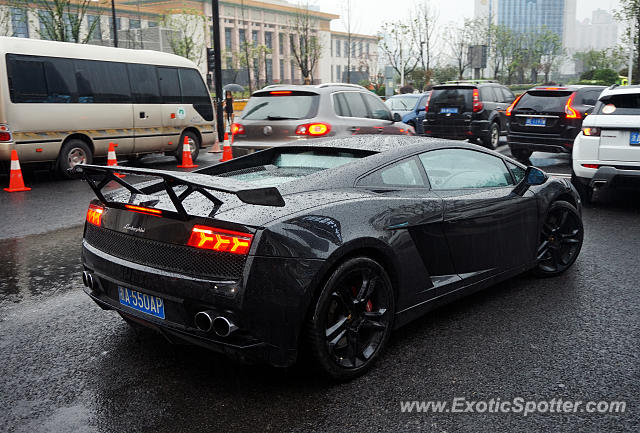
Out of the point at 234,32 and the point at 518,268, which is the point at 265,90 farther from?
the point at 234,32

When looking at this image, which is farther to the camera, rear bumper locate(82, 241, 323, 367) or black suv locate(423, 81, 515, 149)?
black suv locate(423, 81, 515, 149)

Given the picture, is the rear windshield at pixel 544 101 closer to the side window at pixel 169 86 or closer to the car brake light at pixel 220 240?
the side window at pixel 169 86

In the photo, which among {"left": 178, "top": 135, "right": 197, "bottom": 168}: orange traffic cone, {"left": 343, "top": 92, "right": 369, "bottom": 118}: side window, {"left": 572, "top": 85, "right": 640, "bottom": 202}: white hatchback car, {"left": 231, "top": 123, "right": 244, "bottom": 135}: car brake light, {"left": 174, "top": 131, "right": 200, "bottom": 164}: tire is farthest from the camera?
{"left": 174, "top": 131, "right": 200, "bottom": 164}: tire

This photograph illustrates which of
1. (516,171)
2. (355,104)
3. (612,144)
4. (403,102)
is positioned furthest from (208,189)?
(403,102)

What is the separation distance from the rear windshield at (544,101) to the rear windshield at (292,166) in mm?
10008

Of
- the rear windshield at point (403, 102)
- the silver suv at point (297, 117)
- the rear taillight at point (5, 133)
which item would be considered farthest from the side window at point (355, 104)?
the rear windshield at point (403, 102)

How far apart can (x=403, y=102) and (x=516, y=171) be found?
56.7 ft

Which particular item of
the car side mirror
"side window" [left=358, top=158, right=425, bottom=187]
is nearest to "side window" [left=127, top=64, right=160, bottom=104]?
the car side mirror

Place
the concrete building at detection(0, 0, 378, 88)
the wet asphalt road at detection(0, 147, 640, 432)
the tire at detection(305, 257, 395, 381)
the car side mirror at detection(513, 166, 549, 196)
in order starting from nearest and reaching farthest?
the wet asphalt road at detection(0, 147, 640, 432), the tire at detection(305, 257, 395, 381), the car side mirror at detection(513, 166, 549, 196), the concrete building at detection(0, 0, 378, 88)

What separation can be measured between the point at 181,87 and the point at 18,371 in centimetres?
1193

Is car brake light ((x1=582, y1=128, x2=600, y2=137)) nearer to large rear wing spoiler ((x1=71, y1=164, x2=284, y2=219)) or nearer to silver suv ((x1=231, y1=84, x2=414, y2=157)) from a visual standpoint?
silver suv ((x1=231, y1=84, x2=414, y2=157))

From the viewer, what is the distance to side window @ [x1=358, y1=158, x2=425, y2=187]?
4.04 meters

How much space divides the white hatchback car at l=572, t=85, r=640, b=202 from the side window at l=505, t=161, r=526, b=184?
3.56m

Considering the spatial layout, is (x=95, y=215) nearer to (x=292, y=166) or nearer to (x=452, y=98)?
(x=292, y=166)
